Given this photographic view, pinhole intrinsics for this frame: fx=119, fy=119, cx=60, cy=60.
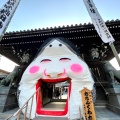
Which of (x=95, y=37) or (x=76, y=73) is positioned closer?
(x=76, y=73)

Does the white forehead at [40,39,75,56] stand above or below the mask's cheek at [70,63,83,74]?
above

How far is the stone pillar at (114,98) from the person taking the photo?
5.50 metres

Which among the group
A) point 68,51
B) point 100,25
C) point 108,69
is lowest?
point 108,69

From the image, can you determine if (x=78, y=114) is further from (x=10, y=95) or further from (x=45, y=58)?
(x=10, y=95)

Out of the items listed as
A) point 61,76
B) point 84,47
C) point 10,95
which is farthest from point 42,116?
point 84,47

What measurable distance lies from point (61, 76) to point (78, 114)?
1.56 meters

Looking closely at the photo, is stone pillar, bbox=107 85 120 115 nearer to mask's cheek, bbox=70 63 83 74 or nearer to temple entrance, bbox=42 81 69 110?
mask's cheek, bbox=70 63 83 74

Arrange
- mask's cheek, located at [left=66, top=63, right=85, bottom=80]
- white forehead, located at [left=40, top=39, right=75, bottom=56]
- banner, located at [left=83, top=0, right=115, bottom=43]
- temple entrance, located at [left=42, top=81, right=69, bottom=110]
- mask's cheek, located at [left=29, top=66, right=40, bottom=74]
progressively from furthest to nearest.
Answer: temple entrance, located at [left=42, top=81, right=69, bottom=110]
white forehead, located at [left=40, top=39, right=75, bottom=56]
banner, located at [left=83, top=0, right=115, bottom=43]
mask's cheek, located at [left=29, top=66, right=40, bottom=74]
mask's cheek, located at [left=66, top=63, right=85, bottom=80]

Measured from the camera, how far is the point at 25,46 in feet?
27.6

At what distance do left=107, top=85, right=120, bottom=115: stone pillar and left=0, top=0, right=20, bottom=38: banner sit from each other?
5957 millimetres

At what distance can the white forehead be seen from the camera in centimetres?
594

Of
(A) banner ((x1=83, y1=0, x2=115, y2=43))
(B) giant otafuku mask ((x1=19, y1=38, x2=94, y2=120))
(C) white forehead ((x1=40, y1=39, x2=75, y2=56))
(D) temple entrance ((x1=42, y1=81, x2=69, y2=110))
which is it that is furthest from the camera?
(D) temple entrance ((x1=42, y1=81, x2=69, y2=110))

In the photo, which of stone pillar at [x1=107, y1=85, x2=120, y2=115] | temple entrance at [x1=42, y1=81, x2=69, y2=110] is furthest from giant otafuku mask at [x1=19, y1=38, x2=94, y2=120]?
stone pillar at [x1=107, y1=85, x2=120, y2=115]

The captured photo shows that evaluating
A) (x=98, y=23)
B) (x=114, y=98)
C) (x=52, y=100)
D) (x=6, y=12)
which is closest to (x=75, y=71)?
(x=98, y=23)
